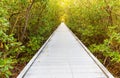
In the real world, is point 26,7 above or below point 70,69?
above

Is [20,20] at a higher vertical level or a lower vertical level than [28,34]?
higher

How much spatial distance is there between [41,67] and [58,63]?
673 millimetres

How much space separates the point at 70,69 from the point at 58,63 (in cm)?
73

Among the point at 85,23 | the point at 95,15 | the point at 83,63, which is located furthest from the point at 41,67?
the point at 85,23

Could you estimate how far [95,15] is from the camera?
11336mm

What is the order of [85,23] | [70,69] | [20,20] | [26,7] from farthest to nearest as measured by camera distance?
[85,23] < [20,20] < [26,7] < [70,69]

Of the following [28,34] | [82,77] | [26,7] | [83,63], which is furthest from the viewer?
[28,34]

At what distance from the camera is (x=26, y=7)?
9.24 metres

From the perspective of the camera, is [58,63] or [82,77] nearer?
[82,77]

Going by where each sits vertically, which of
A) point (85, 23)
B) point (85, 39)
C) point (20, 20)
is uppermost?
point (20, 20)

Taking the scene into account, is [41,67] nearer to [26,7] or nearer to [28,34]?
[26,7]

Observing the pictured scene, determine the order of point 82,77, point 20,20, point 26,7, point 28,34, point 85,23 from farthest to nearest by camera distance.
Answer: point 85,23 → point 28,34 → point 20,20 → point 26,7 → point 82,77

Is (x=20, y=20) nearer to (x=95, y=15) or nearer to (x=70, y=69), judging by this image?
(x=95, y=15)

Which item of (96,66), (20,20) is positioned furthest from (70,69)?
(20,20)
